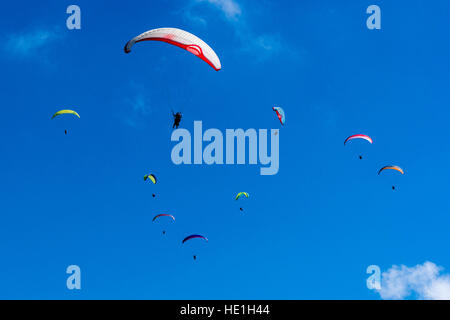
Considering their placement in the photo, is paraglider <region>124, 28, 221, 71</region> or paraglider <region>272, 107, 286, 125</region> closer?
paraglider <region>124, 28, 221, 71</region>

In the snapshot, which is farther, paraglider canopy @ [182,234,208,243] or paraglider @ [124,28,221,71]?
paraglider canopy @ [182,234,208,243]

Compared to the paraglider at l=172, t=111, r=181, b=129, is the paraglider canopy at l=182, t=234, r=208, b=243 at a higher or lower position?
lower

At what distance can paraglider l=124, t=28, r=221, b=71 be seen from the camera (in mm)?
37094

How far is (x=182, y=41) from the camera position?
37625 millimetres

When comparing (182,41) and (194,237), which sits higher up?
(182,41)

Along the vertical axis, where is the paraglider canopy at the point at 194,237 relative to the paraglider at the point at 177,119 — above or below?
below

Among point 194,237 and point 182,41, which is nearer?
point 182,41

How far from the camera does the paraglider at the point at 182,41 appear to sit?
122ft

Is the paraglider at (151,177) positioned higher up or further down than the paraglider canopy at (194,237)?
higher up

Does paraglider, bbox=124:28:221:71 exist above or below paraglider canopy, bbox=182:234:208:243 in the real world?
above

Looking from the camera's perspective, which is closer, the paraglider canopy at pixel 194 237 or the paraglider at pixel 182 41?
the paraglider at pixel 182 41
